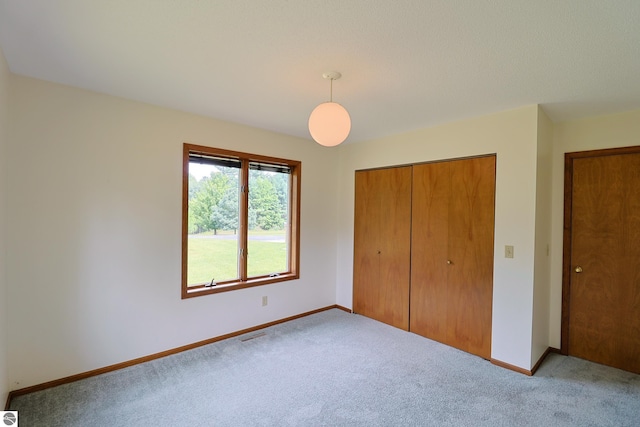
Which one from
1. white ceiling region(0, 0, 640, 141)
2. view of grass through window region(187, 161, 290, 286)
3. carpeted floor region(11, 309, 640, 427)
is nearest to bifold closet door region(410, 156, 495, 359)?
carpeted floor region(11, 309, 640, 427)

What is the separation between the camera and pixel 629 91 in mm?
2238


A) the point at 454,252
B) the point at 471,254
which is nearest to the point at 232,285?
the point at 454,252

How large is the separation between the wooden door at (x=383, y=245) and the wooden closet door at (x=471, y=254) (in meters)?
0.55

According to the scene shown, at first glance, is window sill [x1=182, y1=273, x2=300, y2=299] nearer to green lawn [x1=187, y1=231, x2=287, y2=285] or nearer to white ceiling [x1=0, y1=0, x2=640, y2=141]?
green lawn [x1=187, y1=231, x2=287, y2=285]

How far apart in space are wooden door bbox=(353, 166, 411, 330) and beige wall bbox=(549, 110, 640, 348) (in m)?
1.46

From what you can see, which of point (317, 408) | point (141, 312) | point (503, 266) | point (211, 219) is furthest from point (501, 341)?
point (141, 312)

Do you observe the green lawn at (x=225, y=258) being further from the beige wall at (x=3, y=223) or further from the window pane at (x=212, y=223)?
the beige wall at (x=3, y=223)

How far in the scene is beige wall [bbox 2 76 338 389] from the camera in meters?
2.20

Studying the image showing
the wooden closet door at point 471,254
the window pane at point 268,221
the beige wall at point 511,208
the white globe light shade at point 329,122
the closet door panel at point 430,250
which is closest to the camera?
the white globe light shade at point 329,122

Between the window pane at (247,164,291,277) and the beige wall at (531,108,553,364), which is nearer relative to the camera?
the beige wall at (531,108,553,364)

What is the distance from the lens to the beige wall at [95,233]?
220 centimetres

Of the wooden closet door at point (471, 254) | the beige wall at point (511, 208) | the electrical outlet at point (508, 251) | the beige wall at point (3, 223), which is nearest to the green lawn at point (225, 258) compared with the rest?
the beige wall at point (3, 223)

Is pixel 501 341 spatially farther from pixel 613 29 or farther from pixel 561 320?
pixel 613 29

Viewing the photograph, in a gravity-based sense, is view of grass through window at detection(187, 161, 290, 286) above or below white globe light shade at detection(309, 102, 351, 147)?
below
